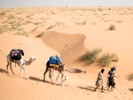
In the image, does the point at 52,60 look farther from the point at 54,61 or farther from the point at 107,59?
the point at 107,59

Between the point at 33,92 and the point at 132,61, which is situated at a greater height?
the point at 132,61

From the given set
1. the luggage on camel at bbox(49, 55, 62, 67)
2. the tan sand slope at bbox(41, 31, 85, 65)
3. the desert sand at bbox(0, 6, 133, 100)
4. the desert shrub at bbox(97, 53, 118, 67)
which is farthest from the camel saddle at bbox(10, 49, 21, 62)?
the tan sand slope at bbox(41, 31, 85, 65)

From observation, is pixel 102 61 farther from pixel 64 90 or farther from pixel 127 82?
pixel 64 90

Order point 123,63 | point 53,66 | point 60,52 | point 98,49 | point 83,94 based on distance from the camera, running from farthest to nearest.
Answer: point 60,52
point 98,49
point 123,63
point 53,66
point 83,94

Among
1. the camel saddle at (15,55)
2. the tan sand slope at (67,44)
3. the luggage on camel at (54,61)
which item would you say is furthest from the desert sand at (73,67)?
the luggage on camel at (54,61)

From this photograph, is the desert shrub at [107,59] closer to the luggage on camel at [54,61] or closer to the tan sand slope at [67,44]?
the tan sand slope at [67,44]

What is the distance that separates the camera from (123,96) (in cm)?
1164

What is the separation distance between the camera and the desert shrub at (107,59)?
16.0 metres

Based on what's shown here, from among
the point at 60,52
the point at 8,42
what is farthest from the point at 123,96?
the point at 8,42

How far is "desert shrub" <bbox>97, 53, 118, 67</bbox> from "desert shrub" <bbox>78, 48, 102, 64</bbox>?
0.43m

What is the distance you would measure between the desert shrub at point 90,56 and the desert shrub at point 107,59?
0.43 metres

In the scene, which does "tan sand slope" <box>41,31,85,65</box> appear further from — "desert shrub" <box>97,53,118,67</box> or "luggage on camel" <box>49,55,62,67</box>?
"luggage on camel" <box>49,55,62,67</box>

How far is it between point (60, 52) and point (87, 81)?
7.36 meters

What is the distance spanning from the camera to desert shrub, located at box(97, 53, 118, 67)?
1603cm
